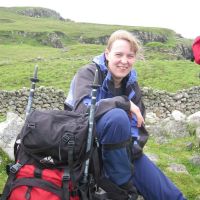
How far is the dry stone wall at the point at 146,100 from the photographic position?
1966 cm

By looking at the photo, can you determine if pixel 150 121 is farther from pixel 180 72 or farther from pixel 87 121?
pixel 180 72

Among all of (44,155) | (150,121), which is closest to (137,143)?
(44,155)

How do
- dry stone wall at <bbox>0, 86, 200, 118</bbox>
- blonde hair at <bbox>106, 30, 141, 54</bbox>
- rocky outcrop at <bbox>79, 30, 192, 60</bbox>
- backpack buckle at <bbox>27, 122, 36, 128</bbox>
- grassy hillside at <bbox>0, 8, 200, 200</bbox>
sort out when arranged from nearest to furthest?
backpack buckle at <bbox>27, 122, 36, 128</bbox>, blonde hair at <bbox>106, 30, 141, 54</bbox>, grassy hillside at <bbox>0, 8, 200, 200</bbox>, dry stone wall at <bbox>0, 86, 200, 118</bbox>, rocky outcrop at <bbox>79, 30, 192, 60</bbox>

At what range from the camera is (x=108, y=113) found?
4.86m

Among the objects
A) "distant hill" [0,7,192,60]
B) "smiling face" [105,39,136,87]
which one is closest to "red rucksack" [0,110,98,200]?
"smiling face" [105,39,136,87]

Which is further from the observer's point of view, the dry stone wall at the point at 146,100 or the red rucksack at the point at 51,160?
the dry stone wall at the point at 146,100

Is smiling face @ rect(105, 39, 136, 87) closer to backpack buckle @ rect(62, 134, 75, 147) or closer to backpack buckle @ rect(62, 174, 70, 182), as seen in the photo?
backpack buckle @ rect(62, 134, 75, 147)

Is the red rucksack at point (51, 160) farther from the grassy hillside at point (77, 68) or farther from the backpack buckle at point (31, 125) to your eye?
the grassy hillside at point (77, 68)

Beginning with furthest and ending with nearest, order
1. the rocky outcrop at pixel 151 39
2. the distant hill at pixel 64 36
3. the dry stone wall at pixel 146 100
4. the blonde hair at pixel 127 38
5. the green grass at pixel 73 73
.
Result: 1. the rocky outcrop at pixel 151 39
2. the distant hill at pixel 64 36
3. the green grass at pixel 73 73
4. the dry stone wall at pixel 146 100
5. the blonde hair at pixel 127 38

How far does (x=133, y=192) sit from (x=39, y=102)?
15.1 meters

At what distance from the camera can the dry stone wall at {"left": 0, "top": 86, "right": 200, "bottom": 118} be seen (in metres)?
19.7

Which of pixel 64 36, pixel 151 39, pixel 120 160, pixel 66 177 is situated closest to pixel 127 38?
pixel 120 160

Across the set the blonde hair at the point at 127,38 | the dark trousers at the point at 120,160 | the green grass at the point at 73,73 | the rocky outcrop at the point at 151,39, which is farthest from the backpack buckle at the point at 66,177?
the rocky outcrop at the point at 151,39

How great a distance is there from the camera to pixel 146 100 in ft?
71.3
